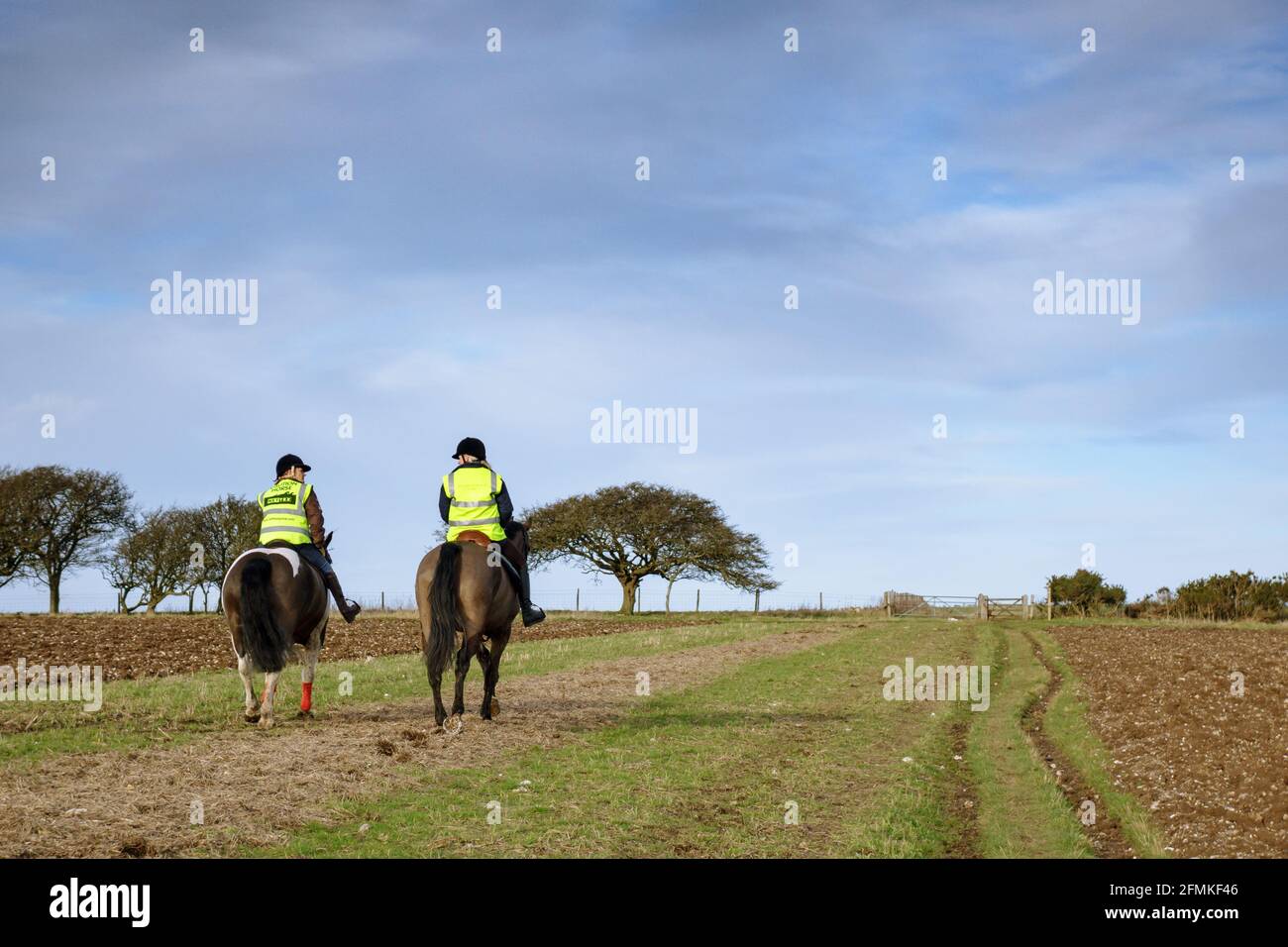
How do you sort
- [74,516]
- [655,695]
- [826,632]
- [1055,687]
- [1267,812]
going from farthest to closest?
[74,516] → [826,632] → [1055,687] → [655,695] → [1267,812]

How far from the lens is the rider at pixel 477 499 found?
14.5 m

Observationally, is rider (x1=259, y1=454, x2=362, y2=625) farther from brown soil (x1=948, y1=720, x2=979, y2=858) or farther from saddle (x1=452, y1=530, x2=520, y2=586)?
brown soil (x1=948, y1=720, x2=979, y2=858)

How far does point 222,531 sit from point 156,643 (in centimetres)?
3786

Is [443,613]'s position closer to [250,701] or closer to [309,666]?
[309,666]

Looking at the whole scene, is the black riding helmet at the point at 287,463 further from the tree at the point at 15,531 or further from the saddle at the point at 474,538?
the tree at the point at 15,531

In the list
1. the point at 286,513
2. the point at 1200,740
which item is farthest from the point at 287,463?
the point at 1200,740

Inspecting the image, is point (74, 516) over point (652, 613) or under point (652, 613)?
over

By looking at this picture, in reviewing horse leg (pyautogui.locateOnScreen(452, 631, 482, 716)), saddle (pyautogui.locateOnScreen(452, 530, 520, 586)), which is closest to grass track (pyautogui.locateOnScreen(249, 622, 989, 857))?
horse leg (pyautogui.locateOnScreen(452, 631, 482, 716))

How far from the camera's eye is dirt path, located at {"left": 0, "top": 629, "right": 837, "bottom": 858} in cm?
860
